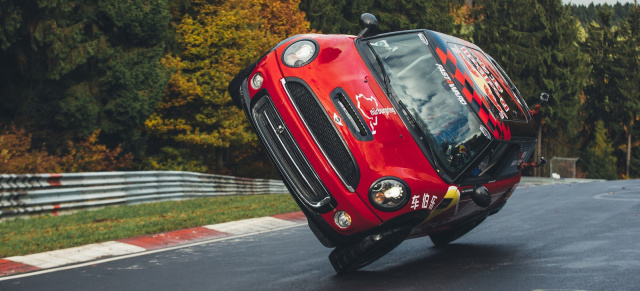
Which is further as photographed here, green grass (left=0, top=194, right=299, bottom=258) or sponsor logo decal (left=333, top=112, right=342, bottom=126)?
green grass (left=0, top=194, right=299, bottom=258)

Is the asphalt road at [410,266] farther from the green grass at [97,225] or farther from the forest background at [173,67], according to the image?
the forest background at [173,67]

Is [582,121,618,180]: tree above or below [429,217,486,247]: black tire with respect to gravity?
below

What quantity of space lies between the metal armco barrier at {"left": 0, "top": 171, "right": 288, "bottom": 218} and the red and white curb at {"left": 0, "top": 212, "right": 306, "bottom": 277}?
4.75 meters

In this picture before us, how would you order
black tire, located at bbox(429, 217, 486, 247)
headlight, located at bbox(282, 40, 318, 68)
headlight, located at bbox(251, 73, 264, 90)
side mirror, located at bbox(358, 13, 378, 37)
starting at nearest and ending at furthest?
headlight, located at bbox(282, 40, 318, 68) → headlight, located at bbox(251, 73, 264, 90) → side mirror, located at bbox(358, 13, 378, 37) → black tire, located at bbox(429, 217, 486, 247)

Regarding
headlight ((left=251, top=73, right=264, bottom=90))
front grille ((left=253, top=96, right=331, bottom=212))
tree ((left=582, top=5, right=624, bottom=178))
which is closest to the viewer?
front grille ((left=253, top=96, right=331, bottom=212))

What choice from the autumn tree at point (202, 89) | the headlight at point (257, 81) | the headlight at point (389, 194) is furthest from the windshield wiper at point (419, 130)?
the autumn tree at point (202, 89)

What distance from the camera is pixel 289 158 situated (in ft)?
21.5

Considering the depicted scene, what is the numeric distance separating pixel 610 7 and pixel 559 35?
15.8 meters

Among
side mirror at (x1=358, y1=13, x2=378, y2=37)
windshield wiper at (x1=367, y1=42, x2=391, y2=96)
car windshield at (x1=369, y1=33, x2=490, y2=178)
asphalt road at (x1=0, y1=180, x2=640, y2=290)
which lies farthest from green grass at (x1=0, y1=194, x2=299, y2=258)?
car windshield at (x1=369, y1=33, x2=490, y2=178)

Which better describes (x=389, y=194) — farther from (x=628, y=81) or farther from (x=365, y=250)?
(x=628, y=81)

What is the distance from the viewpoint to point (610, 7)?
70812mm

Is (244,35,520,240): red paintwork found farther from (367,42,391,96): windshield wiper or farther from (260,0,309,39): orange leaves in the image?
(260,0,309,39): orange leaves

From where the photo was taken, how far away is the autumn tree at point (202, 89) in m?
33.6

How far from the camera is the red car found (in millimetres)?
6156
